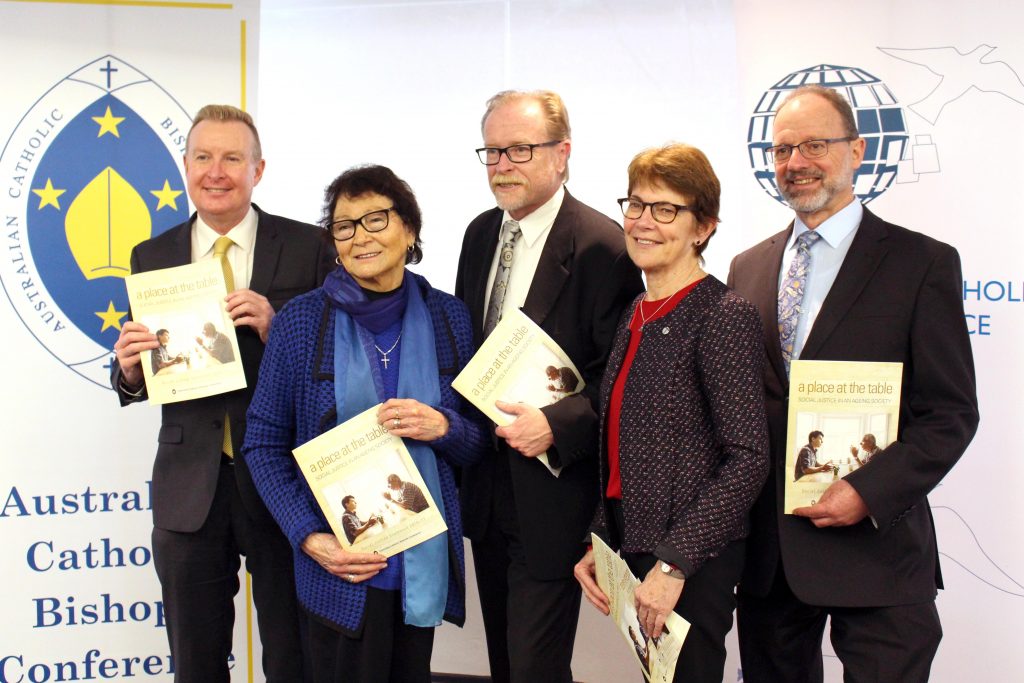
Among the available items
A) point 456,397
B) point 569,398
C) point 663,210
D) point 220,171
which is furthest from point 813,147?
point 220,171

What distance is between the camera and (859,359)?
2.30 meters

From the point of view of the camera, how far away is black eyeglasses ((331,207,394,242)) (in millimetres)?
2389

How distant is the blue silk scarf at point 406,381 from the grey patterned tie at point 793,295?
3.19 feet

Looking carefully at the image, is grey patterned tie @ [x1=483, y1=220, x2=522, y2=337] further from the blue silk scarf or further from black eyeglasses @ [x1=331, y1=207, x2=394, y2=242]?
black eyeglasses @ [x1=331, y1=207, x2=394, y2=242]

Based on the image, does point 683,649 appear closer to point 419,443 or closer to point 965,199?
point 419,443

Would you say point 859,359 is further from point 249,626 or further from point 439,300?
point 249,626

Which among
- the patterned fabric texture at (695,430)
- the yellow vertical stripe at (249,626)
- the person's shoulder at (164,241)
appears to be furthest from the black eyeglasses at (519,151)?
the yellow vertical stripe at (249,626)

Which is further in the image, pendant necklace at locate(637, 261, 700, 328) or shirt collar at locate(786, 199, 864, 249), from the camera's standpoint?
shirt collar at locate(786, 199, 864, 249)

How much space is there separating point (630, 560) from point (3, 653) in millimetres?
2811

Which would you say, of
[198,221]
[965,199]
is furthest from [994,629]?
[198,221]

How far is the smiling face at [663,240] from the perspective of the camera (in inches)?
87.4

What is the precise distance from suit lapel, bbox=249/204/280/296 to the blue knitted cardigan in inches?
18.1

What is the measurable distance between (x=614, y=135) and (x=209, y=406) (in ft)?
A: 7.58

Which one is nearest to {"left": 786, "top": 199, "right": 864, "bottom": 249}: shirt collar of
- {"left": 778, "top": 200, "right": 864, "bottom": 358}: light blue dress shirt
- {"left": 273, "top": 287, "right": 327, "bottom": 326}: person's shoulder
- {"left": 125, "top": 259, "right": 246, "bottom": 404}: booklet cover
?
{"left": 778, "top": 200, "right": 864, "bottom": 358}: light blue dress shirt
